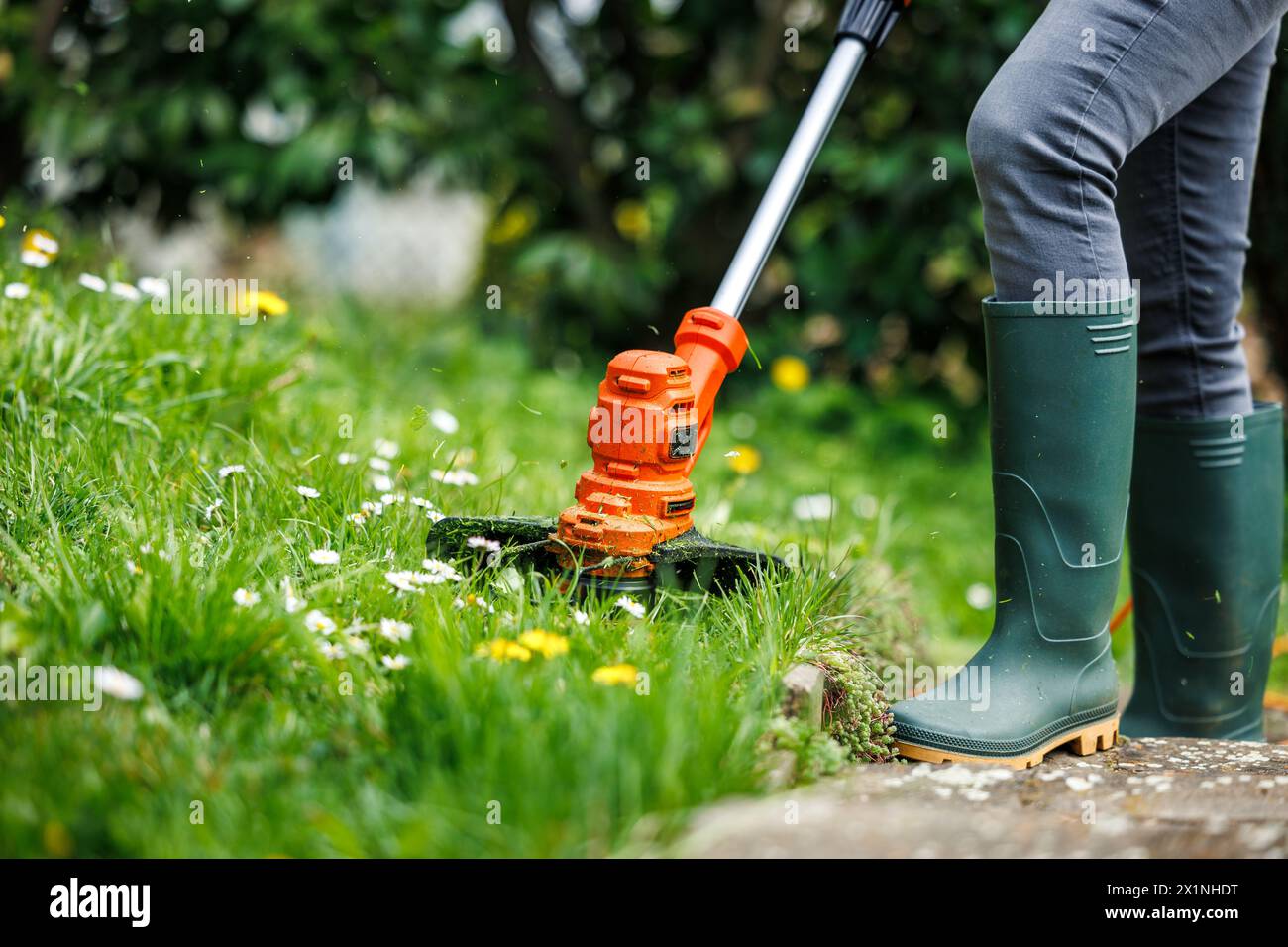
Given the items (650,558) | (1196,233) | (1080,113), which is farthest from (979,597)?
(1080,113)

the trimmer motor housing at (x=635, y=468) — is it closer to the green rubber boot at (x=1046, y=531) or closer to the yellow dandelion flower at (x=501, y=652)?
the yellow dandelion flower at (x=501, y=652)

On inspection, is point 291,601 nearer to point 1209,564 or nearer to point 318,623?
point 318,623

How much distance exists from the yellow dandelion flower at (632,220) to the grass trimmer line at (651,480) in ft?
7.65

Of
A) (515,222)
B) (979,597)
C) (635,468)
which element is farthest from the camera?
(515,222)

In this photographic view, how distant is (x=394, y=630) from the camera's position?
1558mm

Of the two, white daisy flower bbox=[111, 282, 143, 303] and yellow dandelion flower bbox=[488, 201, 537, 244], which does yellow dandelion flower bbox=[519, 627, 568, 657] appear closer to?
white daisy flower bbox=[111, 282, 143, 303]

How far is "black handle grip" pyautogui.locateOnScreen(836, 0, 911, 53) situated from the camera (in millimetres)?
2033

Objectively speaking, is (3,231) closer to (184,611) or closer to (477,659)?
(184,611)

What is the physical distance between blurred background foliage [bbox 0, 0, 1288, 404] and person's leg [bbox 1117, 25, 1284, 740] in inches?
53.5

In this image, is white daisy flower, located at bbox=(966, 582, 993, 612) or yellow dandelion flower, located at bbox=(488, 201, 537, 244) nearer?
white daisy flower, located at bbox=(966, 582, 993, 612)

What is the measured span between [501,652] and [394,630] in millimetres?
176

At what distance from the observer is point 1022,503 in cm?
173

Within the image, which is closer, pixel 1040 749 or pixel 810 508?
pixel 1040 749

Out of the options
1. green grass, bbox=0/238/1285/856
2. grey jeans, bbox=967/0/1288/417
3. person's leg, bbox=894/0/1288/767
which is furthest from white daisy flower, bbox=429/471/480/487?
grey jeans, bbox=967/0/1288/417
